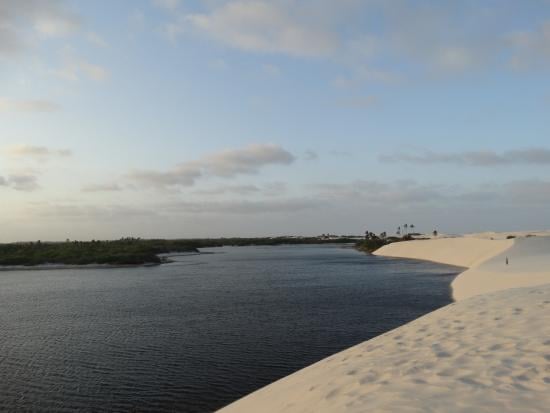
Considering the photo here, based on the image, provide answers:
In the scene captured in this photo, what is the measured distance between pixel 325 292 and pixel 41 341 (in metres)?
21.7

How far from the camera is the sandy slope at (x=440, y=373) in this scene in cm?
662

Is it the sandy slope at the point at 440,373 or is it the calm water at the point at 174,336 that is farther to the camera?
the calm water at the point at 174,336

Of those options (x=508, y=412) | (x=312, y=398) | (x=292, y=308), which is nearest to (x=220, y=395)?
(x=312, y=398)

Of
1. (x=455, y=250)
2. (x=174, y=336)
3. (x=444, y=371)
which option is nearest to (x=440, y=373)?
(x=444, y=371)

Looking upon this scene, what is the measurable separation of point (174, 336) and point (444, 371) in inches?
601

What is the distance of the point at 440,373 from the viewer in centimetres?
796

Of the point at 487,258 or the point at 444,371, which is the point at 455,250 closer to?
the point at 487,258

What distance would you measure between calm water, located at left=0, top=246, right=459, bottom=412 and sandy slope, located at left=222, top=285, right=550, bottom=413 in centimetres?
407

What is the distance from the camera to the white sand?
6.64 meters

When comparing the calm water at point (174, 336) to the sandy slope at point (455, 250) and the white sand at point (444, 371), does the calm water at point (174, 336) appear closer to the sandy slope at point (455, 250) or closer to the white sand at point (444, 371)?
the white sand at point (444, 371)

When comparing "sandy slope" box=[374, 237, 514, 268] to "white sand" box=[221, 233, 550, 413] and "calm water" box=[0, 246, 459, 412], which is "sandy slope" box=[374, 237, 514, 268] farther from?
"white sand" box=[221, 233, 550, 413]

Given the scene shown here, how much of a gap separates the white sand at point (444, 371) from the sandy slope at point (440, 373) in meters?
0.01

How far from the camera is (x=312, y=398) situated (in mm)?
8250

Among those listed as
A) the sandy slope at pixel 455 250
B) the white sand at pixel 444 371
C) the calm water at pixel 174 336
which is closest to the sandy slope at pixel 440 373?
the white sand at pixel 444 371
